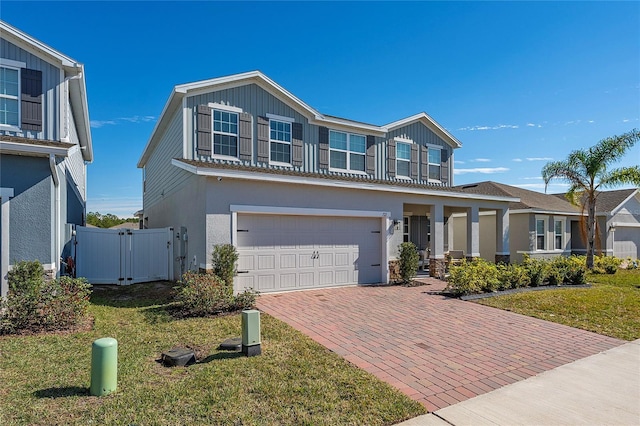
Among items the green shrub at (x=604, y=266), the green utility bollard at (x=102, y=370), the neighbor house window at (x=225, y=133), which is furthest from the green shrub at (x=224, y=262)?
the green shrub at (x=604, y=266)

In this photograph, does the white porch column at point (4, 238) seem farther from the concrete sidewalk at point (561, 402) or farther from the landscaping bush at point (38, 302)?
the concrete sidewalk at point (561, 402)

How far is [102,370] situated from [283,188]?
7.26 meters

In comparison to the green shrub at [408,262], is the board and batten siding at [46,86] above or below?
above

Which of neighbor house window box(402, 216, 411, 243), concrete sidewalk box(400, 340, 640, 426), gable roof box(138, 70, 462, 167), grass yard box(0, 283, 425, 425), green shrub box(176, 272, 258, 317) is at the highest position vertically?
gable roof box(138, 70, 462, 167)

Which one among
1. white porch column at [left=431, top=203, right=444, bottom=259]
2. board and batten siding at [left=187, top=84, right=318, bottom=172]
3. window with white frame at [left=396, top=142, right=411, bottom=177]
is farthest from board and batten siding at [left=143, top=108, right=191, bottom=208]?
white porch column at [left=431, top=203, right=444, bottom=259]

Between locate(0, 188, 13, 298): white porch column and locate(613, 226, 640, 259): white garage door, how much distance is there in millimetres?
30596

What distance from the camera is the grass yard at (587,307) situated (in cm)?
750

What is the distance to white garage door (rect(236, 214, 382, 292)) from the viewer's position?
33.1ft

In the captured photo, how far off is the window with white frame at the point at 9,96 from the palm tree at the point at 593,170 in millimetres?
21254

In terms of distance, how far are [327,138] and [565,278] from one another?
10465 mm

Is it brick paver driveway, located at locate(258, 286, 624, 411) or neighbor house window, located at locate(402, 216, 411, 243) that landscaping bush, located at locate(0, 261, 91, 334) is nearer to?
brick paver driveway, located at locate(258, 286, 624, 411)

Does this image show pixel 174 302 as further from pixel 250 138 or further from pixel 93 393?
pixel 250 138

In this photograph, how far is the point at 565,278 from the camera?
511 inches

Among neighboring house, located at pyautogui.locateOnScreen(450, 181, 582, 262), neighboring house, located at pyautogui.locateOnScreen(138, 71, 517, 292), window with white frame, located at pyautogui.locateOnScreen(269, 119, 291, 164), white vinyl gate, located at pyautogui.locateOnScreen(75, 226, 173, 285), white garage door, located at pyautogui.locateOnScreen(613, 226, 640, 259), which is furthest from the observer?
white garage door, located at pyautogui.locateOnScreen(613, 226, 640, 259)
